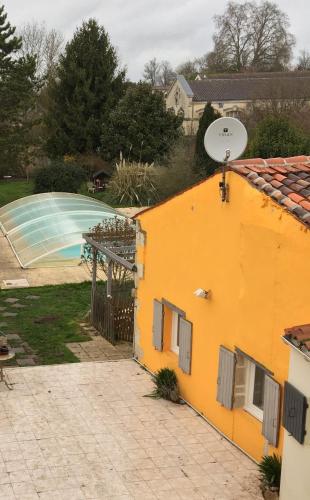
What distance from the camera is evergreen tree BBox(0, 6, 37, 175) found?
1383 inches

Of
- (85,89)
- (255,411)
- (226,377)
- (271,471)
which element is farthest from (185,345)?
(85,89)

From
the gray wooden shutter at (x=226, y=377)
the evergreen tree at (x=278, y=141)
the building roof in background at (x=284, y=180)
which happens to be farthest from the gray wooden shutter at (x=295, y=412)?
the evergreen tree at (x=278, y=141)

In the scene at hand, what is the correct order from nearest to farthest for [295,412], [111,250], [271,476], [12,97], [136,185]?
[295,412] → [271,476] → [111,250] → [12,97] → [136,185]

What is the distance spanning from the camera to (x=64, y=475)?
934 cm

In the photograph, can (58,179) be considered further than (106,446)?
Yes

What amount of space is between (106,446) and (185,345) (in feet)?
7.94

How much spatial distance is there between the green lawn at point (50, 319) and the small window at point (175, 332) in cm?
273

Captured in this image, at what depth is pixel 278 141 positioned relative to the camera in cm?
2816

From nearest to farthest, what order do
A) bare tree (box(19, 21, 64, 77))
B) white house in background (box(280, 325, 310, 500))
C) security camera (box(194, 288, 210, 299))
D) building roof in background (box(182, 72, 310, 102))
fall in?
white house in background (box(280, 325, 310, 500)) < security camera (box(194, 288, 210, 299)) < building roof in background (box(182, 72, 310, 102)) < bare tree (box(19, 21, 64, 77))

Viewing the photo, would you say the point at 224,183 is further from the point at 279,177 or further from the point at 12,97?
the point at 12,97

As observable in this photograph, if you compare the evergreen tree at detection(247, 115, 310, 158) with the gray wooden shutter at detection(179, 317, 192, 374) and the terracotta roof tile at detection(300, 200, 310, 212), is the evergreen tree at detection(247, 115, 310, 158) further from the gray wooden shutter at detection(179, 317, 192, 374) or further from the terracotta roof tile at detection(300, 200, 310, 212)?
the terracotta roof tile at detection(300, 200, 310, 212)

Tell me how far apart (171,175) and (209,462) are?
25.2 m

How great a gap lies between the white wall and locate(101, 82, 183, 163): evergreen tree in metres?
31.8

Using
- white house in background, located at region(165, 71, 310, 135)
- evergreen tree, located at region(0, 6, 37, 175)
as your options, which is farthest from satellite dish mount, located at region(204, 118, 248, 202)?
white house in background, located at region(165, 71, 310, 135)
